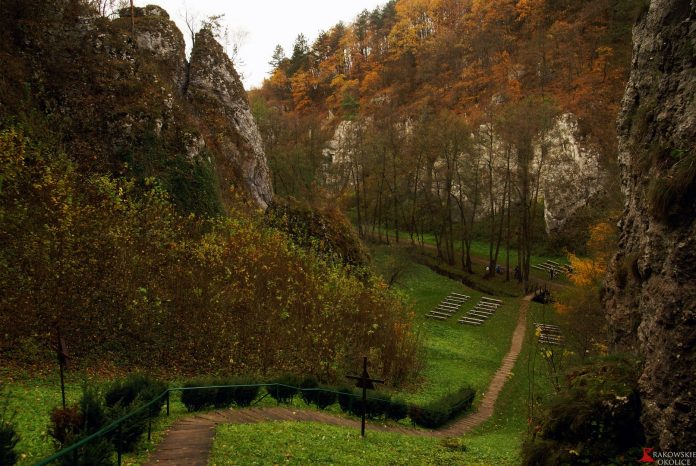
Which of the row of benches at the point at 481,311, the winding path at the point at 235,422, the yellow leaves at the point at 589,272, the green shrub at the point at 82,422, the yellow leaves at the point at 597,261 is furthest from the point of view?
the row of benches at the point at 481,311

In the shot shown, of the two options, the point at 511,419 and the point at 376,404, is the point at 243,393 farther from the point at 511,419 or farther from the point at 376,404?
the point at 511,419

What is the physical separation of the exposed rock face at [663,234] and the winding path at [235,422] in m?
6.64

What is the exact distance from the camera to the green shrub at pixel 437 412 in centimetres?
1509

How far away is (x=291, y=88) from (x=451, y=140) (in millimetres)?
56824

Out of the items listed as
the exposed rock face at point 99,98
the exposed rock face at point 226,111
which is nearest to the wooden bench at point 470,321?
the exposed rock face at point 226,111

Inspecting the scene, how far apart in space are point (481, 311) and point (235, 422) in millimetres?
27140

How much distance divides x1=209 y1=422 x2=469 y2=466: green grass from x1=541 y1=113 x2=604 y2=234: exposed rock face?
39.5 meters

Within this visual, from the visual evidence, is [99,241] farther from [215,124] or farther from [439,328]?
[439,328]

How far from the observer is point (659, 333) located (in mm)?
7605

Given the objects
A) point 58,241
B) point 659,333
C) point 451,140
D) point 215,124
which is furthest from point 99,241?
point 451,140

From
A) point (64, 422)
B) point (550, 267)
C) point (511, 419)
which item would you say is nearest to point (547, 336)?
point (511, 419)

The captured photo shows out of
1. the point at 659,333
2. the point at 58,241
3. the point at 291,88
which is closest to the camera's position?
the point at 659,333

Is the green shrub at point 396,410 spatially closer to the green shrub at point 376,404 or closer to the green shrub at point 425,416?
the green shrub at point 376,404

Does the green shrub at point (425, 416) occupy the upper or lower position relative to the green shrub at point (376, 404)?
lower
